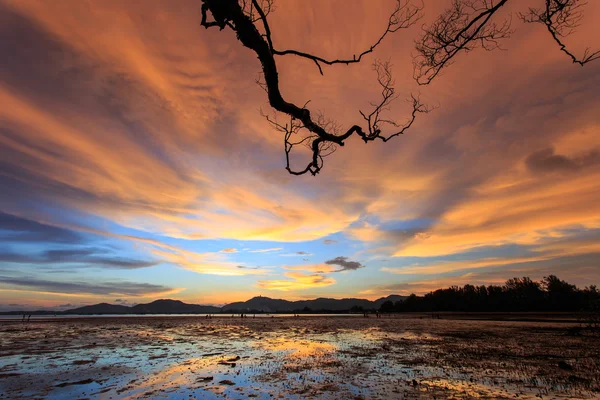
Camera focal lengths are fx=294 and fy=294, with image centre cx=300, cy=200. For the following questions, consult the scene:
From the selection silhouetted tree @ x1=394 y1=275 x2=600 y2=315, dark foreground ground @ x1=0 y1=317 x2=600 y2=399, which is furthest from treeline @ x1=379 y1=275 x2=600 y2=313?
dark foreground ground @ x1=0 y1=317 x2=600 y2=399

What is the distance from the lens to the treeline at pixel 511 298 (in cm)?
8644

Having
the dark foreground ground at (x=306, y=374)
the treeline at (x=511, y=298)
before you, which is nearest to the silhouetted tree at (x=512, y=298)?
the treeline at (x=511, y=298)

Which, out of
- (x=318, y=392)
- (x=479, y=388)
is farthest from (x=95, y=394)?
(x=479, y=388)

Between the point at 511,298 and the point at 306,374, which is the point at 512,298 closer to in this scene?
the point at 511,298

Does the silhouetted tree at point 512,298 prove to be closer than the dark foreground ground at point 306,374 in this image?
No

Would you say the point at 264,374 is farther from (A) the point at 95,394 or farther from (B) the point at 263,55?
(B) the point at 263,55

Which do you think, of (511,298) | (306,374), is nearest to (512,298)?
(511,298)

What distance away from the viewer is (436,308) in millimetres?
135625

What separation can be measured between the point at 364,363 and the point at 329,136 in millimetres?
14482

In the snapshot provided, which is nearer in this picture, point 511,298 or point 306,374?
point 306,374

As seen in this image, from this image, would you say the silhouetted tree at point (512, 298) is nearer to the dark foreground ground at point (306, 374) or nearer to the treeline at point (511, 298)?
the treeline at point (511, 298)

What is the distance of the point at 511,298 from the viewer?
107062 millimetres

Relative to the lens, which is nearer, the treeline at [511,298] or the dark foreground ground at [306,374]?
the dark foreground ground at [306,374]

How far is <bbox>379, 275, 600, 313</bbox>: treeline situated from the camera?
86.4 metres
